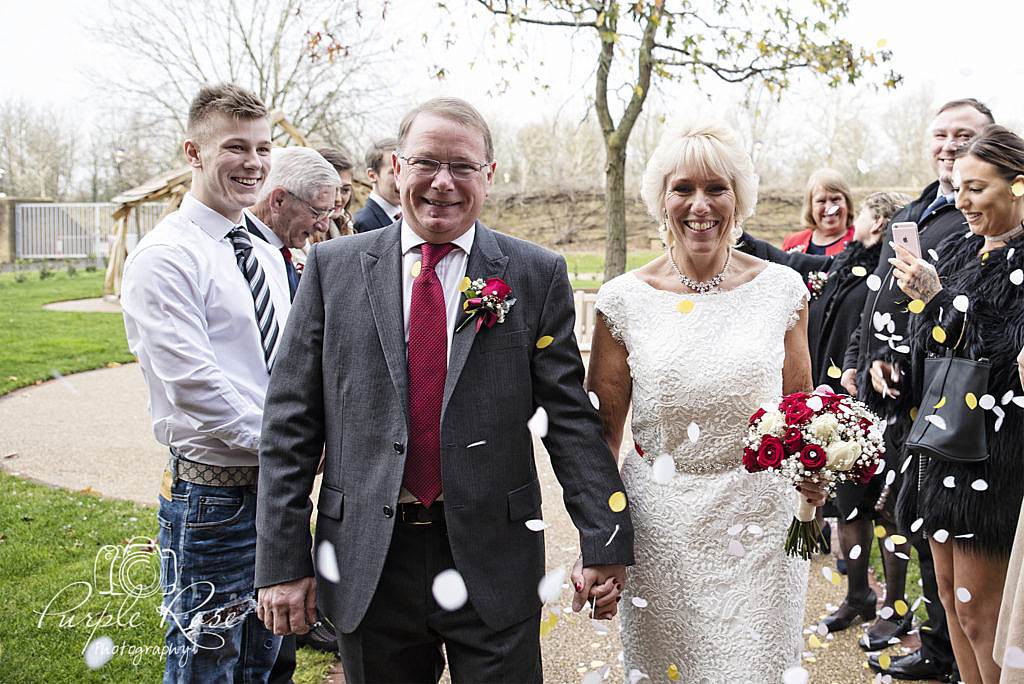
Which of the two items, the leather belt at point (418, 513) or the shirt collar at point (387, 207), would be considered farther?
the shirt collar at point (387, 207)

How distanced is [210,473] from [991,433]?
2.90 metres

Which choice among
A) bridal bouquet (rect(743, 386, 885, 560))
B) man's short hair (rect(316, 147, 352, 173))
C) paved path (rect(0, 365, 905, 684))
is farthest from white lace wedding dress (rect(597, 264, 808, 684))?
man's short hair (rect(316, 147, 352, 173))

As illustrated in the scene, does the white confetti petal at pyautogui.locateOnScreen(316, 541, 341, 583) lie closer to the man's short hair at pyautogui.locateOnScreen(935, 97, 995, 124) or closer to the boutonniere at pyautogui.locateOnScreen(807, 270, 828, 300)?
the man's short hair at pyautogui.locateOnScreen(935, 97, 995, 124)

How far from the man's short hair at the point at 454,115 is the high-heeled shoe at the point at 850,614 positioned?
344 cm

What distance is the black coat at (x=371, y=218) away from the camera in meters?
5.44

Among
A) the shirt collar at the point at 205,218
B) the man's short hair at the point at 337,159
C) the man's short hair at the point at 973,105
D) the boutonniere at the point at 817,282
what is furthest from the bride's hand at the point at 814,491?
the man's short hair at the point at 337,159

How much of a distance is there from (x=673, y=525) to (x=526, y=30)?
7.49m

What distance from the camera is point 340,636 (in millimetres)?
2535

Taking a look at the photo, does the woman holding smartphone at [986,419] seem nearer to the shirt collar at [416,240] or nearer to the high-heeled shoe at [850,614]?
the high-heeled shoe at [850,614]

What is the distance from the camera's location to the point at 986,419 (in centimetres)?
326

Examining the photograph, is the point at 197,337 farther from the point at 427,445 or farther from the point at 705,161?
the point at 705,161

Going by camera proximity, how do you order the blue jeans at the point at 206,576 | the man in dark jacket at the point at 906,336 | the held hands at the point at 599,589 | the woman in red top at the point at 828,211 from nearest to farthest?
the held hands at the point at 599,589, the blue jeans at the point at 206,576, the man in dark jacket at the point at 906,336, the woman in red top at the point at 828,211

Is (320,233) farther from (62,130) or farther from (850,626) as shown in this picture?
(62,130)

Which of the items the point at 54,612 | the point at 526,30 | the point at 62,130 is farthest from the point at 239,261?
the point at 62,130
